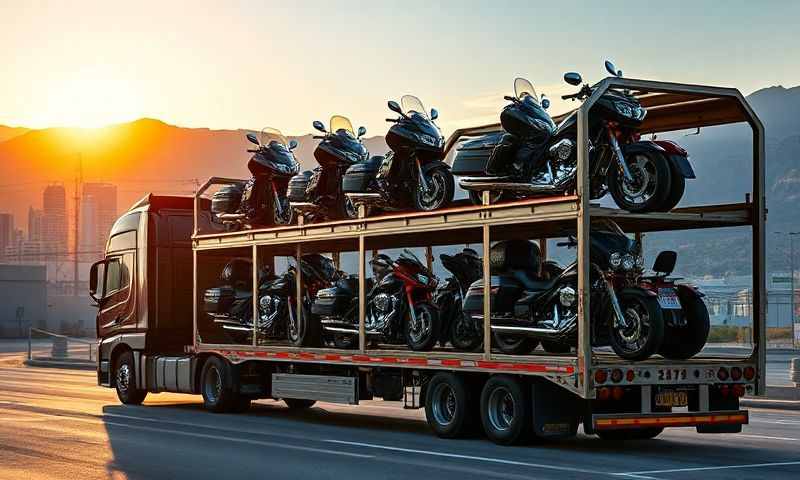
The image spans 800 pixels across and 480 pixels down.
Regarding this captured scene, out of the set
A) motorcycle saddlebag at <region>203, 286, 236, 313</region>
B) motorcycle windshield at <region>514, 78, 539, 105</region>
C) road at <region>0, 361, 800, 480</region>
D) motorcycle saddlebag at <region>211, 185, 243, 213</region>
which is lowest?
road at <region>0, 361, 800, 480</region>

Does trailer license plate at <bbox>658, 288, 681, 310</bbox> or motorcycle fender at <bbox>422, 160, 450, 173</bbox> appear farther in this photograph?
motorcycle fender at <bbox>422, 160, 450, 173</bbox>

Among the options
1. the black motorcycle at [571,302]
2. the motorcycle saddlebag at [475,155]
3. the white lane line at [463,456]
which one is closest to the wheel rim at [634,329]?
the black motorcycle at [571,302]

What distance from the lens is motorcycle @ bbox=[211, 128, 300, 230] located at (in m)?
22.2

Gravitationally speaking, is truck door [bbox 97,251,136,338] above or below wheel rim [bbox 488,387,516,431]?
above

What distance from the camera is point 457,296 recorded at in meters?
17.9

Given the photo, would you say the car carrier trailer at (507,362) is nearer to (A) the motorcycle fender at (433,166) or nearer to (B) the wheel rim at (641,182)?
(B) the wheel rim at (641,182)

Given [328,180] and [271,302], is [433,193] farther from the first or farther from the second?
[271,302]

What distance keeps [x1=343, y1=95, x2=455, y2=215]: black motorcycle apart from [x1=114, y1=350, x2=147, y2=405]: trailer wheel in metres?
6.86

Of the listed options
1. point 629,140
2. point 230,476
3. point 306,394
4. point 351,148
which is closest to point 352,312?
point 306,394

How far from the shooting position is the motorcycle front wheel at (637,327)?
14555 mm

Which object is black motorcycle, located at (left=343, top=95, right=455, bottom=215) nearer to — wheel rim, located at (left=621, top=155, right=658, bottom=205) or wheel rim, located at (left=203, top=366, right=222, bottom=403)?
wheel rim, located at (left=621, top=155, right=658, bottom=205)

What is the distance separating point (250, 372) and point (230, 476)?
27.7 feet

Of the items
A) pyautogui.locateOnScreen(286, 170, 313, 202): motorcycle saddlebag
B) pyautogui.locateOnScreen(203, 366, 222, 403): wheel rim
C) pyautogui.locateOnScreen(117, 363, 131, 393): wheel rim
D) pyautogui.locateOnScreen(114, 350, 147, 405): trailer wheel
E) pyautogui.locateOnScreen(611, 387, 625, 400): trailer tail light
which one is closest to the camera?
pyautogui.locateOnScreen(611, 387, 625, 400): trailer tail light

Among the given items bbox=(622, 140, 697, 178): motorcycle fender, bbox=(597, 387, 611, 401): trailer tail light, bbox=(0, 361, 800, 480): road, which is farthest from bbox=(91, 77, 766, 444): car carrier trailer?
bbox=(622, 140, 697, 178): motorcycle fender
